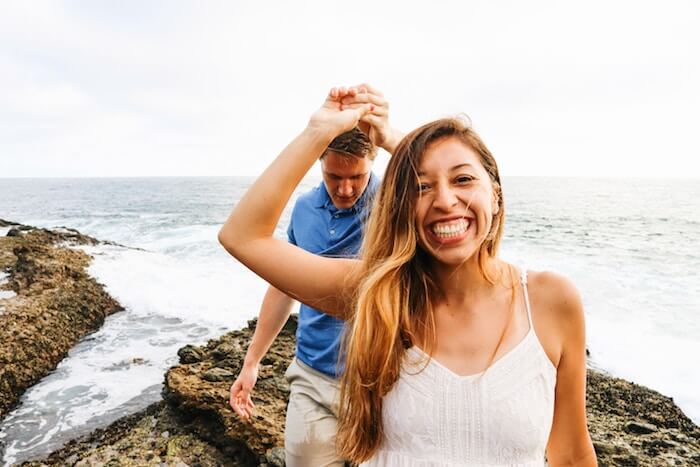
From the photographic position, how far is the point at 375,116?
2027 millimetres

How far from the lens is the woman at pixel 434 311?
1620mm

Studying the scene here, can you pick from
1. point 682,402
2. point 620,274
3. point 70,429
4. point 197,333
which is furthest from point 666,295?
point 70,429

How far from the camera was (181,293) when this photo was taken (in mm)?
13312

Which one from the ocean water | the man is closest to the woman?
the man

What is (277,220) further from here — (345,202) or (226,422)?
(226,422)

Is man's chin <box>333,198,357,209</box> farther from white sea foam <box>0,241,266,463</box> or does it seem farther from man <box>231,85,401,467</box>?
white sea foam <box>0,241,266,463</box>

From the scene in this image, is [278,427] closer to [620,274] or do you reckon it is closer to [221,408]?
[221,408]

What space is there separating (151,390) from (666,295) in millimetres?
15199

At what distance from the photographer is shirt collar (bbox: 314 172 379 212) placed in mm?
3029

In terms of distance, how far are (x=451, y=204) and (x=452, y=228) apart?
0.30ft

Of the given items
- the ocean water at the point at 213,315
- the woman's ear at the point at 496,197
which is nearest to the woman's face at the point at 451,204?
the woman's ear at the point at 496,197

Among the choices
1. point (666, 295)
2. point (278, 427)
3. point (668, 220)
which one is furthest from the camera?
point (668, 220)

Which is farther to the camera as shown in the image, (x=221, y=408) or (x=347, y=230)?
(x=221, y=408)

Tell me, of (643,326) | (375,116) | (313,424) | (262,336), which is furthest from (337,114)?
(643,326)
